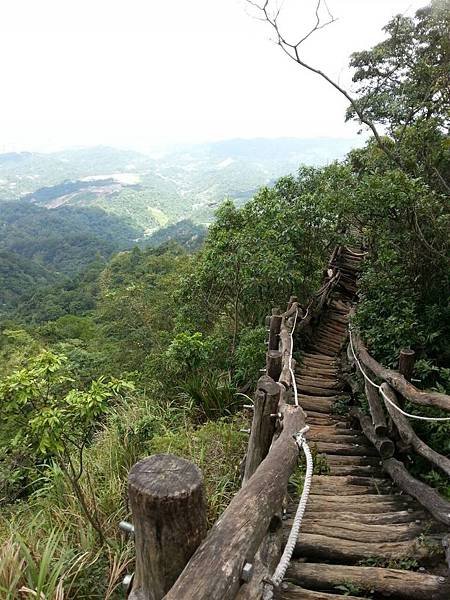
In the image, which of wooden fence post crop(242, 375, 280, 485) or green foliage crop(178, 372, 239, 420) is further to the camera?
green foliage crop(178, 372, 239, 420)

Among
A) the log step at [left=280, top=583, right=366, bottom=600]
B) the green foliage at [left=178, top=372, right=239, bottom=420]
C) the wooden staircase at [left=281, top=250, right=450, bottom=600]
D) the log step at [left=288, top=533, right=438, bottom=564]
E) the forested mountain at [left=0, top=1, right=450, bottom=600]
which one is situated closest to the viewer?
the log step at [left=280, top=583, right=366, bottom=600]

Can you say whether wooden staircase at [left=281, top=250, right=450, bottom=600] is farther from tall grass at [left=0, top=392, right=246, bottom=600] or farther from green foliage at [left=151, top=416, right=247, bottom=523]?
tall grass at [left=0, top=392, right=246, bottom=600]

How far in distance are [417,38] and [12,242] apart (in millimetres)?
95199

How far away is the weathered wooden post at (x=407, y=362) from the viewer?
12.5ft

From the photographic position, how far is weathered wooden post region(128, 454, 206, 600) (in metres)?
1.31

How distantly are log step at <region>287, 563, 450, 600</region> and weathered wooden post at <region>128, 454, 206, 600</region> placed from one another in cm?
106

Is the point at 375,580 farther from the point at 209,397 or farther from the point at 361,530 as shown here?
the point at 209,397

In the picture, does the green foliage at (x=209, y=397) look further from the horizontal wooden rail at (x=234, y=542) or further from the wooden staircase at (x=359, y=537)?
the horizontal wooden rail at (x=234, y=542)

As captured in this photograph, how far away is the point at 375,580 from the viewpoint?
2.14m

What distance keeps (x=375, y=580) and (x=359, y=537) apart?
0.41 metres

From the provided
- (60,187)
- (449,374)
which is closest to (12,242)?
(60,187)

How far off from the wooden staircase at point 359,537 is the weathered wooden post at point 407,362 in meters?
0.85

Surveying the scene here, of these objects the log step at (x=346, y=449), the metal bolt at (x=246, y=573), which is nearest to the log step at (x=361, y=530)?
the metal bolt at (x=246, y=573)

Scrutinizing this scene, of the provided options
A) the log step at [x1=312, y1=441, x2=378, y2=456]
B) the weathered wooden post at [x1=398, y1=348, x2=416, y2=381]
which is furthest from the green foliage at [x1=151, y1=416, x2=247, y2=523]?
the weathered wooden post at [x1=398, y1=348, x2=416, y2=381]
